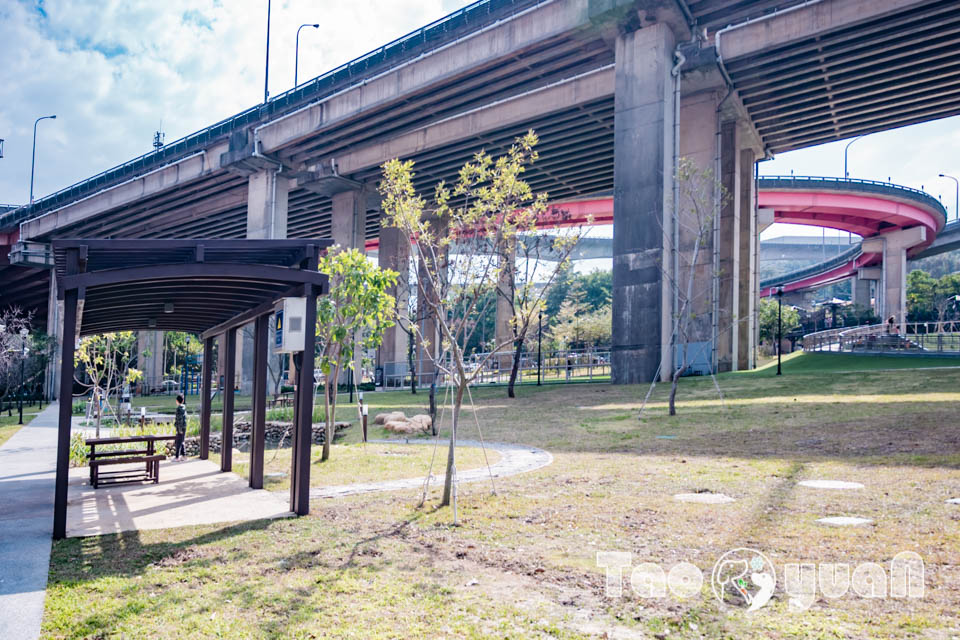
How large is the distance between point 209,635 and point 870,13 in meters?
28.9

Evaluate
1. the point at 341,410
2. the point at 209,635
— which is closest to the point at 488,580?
the point at 209,635

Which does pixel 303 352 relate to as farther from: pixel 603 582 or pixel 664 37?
pixel 664 37

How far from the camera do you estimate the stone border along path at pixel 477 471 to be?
10.6 meters

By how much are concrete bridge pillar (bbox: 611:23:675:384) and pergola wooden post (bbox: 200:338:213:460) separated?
16.5 meters

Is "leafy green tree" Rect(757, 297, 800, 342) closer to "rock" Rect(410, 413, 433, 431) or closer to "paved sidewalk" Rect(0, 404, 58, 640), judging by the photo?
"rock" Rect(410, 413, 433, 431)

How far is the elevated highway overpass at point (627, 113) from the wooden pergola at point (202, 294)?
1647 centimetres

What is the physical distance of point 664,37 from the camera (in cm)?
2750

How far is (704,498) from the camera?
9.01 m

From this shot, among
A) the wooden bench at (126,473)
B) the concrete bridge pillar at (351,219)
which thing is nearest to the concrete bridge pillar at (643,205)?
the wooden bench at (126,473)

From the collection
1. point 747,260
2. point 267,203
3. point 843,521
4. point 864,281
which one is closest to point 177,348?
point 267,203

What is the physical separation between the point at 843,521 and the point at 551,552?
318 centimetres

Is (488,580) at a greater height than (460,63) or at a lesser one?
lesser

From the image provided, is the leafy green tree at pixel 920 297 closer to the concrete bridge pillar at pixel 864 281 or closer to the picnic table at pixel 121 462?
the concrete bridge pillar at pixel 864 281

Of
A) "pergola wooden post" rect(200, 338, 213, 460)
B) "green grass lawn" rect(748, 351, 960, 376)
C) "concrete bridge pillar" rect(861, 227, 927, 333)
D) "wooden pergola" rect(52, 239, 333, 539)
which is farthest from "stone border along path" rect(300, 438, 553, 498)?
"concrete bridge pillar" rect(861, 227, 927, 333)
